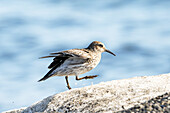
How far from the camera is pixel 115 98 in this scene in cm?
820

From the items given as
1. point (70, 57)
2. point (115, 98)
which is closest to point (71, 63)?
point (70, 57)

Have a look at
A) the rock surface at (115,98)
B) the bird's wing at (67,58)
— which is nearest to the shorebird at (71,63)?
the bird's wing at (67,58)

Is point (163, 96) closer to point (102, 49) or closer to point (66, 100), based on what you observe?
point (66, 100)

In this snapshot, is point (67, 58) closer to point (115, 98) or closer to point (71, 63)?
point (71, 63)

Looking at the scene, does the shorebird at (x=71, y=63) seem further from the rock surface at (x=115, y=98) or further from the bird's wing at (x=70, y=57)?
the rock surface at (x=115, y=98)

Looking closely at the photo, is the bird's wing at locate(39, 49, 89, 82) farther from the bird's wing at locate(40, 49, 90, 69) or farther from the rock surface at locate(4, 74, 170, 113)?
the rock surface at locate(4, 74, 170, 113)

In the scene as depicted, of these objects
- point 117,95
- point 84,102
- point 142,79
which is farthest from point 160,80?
point 84,102

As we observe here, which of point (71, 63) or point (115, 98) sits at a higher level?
point (71, 63)

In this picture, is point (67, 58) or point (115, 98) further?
point (67, 58)

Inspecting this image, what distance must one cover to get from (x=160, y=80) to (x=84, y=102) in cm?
210

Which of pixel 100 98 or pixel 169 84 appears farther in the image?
pixel 169 84

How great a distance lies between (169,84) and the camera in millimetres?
9023

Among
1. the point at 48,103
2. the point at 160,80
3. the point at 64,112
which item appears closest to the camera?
the point at 64,112

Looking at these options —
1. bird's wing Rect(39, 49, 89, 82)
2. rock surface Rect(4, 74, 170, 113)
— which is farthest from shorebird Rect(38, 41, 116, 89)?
rock surface Rect(4, 74, 170, 113)
